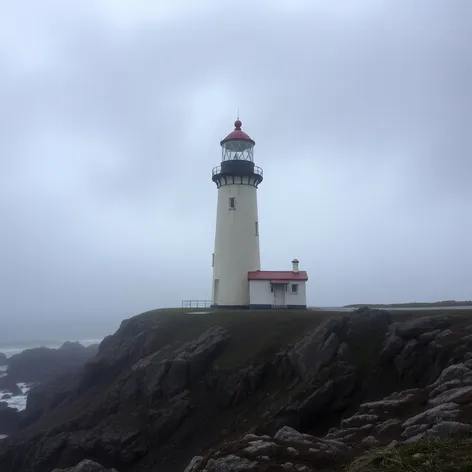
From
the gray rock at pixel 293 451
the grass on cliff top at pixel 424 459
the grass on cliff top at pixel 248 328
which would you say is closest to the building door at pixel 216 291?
the grass on cliff top at pixel 248 328

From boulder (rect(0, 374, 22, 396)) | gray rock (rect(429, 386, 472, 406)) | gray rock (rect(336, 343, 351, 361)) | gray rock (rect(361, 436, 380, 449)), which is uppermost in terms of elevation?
gray rock (rect(336, 343, 351, 361))

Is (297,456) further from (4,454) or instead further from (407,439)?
(4,454)

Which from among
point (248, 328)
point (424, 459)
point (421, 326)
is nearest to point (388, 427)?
point (424, 459)

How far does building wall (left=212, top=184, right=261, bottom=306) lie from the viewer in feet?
131

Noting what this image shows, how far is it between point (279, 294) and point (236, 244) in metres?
5.27

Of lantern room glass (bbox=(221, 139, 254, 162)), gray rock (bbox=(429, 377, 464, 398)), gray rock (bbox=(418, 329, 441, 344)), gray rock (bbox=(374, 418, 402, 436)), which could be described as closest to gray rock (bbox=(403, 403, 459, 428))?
gray rock (bbox=(374, 418, 402, 436))

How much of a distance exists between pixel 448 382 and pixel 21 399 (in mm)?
45699

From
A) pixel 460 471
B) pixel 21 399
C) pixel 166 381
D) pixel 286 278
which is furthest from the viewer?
pixel 21 399

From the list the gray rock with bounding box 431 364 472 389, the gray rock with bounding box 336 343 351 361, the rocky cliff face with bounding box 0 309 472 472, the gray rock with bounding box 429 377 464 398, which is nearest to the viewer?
A: the rocky cliff face with bounding box 0 309 472 472

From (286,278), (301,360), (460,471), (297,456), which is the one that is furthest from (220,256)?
A: (460,471)

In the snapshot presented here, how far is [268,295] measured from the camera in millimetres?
Answer: 38500

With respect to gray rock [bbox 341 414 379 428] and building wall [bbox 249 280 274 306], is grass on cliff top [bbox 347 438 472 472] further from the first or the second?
building wall [bbox 249 280 274 306]

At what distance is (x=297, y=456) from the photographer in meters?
12.8

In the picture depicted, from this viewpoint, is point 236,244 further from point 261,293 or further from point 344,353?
point 344,353
